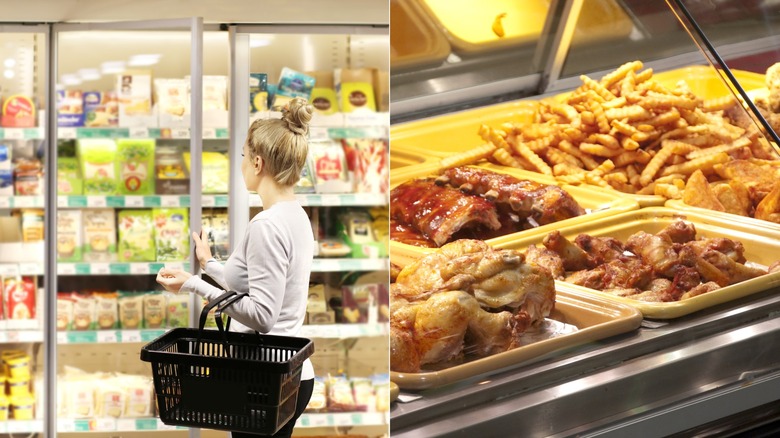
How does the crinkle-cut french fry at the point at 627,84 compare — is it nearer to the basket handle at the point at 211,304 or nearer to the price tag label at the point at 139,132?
the basket handle at the point at 211,304

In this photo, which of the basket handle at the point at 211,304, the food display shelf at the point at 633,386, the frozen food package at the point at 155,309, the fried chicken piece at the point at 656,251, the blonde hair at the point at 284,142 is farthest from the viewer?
the frozen food package at the point at 155,309

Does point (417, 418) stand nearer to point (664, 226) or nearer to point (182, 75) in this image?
point (664, 226)

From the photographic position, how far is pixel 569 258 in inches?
78.5

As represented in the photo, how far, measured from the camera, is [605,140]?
2330 mm

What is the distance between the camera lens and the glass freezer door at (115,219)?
3316 mm

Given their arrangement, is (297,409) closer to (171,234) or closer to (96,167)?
(171,234)

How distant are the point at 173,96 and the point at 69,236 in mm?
760

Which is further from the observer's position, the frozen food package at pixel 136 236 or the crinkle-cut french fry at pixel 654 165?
the frozen food package at pixel 136 236

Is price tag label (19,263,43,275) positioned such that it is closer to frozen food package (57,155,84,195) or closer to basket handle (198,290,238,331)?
frozen food package (57,155,84,195)

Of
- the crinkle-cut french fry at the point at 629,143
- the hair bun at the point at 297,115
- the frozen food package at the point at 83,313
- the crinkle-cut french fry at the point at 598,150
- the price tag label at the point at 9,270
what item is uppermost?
the hair bun at the point at 297,115

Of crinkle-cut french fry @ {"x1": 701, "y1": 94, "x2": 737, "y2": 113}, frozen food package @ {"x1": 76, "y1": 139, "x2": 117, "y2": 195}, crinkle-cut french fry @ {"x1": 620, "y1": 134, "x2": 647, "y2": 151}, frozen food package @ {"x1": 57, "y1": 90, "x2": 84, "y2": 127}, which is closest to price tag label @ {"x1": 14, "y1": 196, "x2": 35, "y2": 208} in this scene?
frozen food package @ {"x1": 76, "y1": 139, "x2": 117, "y2": 195}

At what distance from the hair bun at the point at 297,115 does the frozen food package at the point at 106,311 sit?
1613 mm

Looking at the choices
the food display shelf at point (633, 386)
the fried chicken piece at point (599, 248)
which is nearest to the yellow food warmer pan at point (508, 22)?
the fried chicken piece at point (599, 248)

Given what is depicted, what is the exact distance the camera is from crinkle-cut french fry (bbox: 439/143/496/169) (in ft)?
6.92
